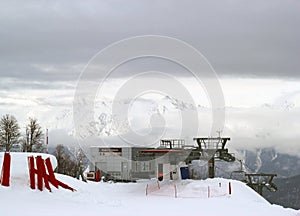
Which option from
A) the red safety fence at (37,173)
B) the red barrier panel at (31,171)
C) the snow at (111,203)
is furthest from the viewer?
the red barrier panel at (31,171)

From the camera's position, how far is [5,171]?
28766 mm

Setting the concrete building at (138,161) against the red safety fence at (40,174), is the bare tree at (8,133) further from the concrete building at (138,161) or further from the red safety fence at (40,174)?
the red safety fence at (40,174)

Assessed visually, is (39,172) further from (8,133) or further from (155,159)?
(8,133)

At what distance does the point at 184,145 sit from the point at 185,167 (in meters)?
2.32

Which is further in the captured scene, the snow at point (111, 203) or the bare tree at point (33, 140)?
the bare tree at point (33, 140)

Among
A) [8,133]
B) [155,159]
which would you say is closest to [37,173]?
[155,159]

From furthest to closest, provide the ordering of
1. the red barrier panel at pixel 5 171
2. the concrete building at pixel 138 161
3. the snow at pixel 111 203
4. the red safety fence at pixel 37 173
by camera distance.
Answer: the concrete building at pixel 138 161 → the red safety fence at pixel 37 173 → the red barrier panel at pixel 5 171 → the snow at pixel 111 203

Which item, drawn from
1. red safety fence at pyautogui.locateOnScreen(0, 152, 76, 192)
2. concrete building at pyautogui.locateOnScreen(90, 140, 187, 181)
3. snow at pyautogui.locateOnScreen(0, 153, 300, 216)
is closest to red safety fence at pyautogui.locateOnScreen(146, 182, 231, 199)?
snow at pyautogui.locateOnScreen(0, 153, 300, 216)

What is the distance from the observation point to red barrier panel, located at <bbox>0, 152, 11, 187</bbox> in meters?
28.4

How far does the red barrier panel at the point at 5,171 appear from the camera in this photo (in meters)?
28.4

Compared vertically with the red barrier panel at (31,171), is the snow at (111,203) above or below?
below

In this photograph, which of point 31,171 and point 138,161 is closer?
point 31,171

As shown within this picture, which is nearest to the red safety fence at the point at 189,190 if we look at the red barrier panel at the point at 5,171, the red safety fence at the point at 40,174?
the red safety fence at the point at 40,174

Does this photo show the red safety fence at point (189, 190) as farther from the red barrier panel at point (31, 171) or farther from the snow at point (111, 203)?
the red barrier panel at point (31, 171)
